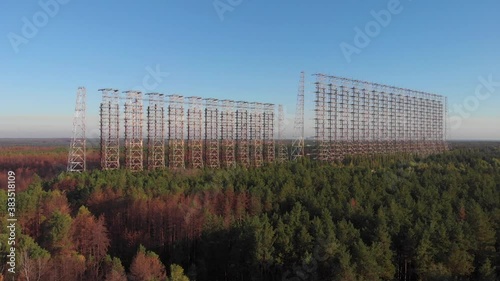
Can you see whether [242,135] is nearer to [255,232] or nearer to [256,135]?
[256,135]

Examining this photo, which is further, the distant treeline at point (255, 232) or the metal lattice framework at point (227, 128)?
the metal lattice framework at point (227, 128)

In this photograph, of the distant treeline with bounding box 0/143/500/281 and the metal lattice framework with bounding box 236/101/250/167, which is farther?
the metal lattice framework with bounding box 236/101/250/167

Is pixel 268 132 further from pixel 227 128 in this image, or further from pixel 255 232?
pixel 255 232

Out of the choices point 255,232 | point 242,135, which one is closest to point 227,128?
point 242,135

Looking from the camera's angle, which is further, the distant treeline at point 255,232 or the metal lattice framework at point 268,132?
the metal lattice framework at point 268,132

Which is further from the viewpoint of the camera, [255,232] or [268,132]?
[268,132]

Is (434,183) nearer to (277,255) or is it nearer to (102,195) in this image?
(277,255)

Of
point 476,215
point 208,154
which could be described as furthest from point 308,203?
point 208,154

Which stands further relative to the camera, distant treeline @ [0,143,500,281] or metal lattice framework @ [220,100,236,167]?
metal lattice framework @ [220,100,236,167]

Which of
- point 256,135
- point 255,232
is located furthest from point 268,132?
point 255,232

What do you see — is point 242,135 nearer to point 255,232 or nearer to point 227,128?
point 227,128

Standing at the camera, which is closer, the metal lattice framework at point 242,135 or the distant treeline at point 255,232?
the distant treeline at point 255,232
